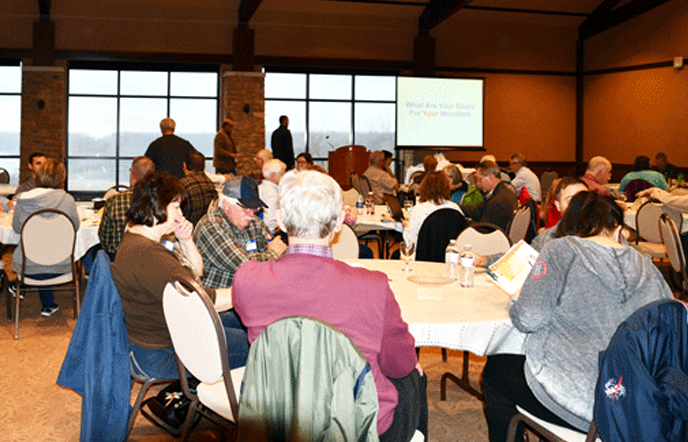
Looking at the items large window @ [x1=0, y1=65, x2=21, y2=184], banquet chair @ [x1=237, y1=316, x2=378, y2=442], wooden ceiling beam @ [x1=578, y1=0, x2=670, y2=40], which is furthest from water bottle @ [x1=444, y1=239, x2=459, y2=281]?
large window @ [x1=0, y1=65, x2=21, y2=184]

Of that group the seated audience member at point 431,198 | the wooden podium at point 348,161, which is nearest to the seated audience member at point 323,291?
the seated audience member at point 431,198

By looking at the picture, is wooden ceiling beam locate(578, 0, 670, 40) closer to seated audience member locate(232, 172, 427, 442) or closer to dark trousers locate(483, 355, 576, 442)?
dark trousers locate(483, 355, 576, 442)

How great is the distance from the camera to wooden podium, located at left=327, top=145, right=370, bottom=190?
44.8 ft

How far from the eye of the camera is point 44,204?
5.08 meters

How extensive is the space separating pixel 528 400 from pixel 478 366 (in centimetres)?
205

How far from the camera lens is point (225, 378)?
218cm

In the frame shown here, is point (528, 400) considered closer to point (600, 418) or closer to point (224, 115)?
point (600, 418)

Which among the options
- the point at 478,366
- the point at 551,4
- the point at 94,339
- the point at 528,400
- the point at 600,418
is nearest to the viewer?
the point at 600,418

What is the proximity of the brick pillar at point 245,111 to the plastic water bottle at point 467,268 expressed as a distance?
35.9 feet

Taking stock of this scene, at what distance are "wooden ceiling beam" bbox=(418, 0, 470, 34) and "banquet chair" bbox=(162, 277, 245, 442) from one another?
12.0 m

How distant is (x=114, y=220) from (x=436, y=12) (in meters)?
11.2

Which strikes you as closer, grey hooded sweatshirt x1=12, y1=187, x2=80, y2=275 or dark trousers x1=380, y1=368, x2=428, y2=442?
dark trousers x1=380, y1=368, x2=428, y2=442

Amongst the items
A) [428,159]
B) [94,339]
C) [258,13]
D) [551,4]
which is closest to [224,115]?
[258,13]

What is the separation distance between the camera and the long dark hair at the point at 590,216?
2340mm
